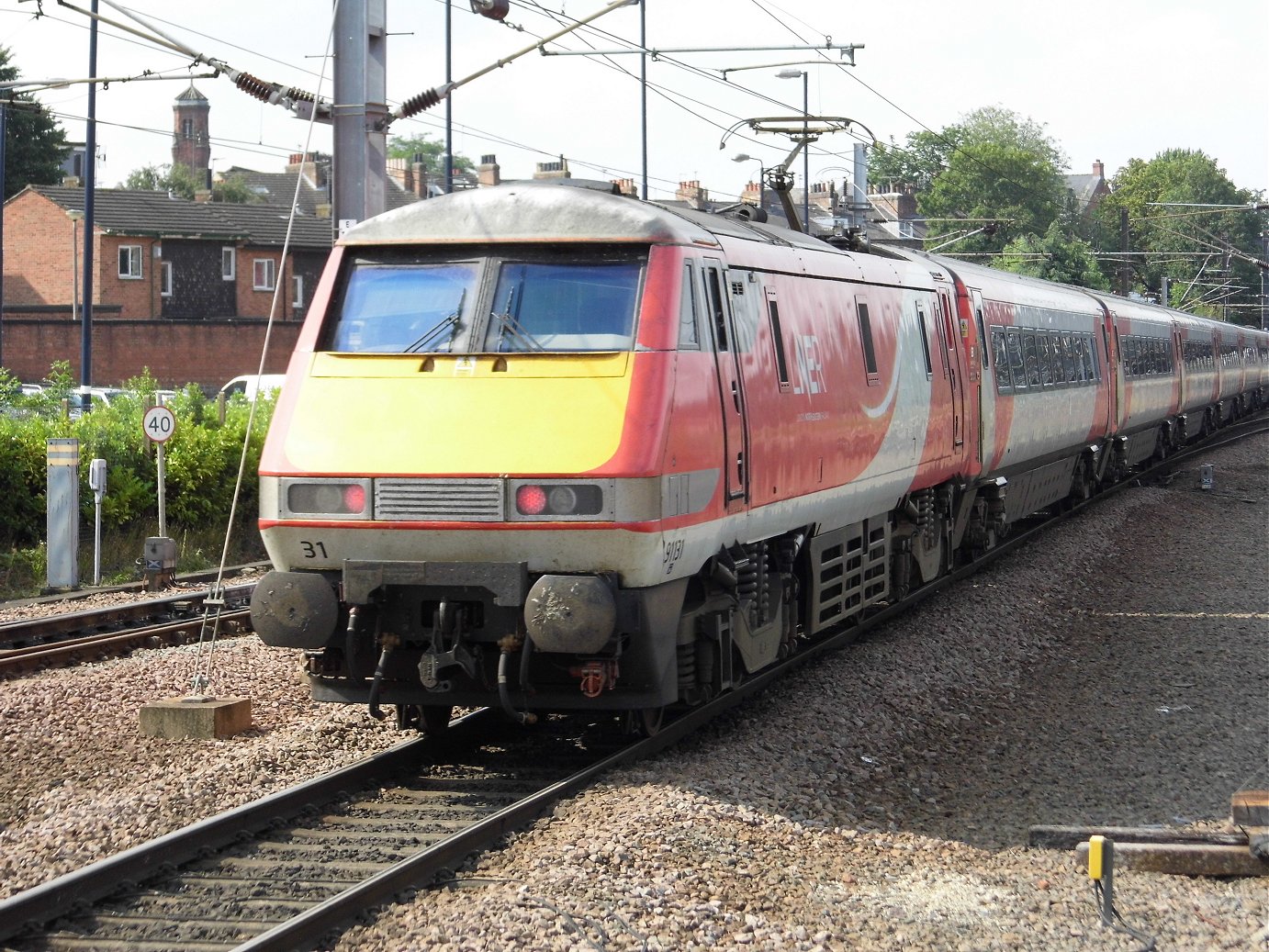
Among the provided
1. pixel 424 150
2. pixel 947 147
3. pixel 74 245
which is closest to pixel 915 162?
pixel 947 147

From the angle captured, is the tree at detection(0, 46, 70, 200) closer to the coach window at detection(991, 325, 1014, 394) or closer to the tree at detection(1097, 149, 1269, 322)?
the coach window at detection(991, 325, 1014, 394)

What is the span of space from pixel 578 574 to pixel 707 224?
2523mm

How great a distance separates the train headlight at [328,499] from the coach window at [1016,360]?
445 inches

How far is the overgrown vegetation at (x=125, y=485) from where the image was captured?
17656 mm

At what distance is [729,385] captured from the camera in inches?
355

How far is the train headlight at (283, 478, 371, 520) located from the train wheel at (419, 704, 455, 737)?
142 centimetres

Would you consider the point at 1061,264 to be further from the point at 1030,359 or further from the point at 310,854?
the point at 310,854

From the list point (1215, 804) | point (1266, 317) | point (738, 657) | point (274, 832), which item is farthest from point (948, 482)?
point (1266, 317)

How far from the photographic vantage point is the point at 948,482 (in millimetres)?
15484

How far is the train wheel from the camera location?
9016 millimetres

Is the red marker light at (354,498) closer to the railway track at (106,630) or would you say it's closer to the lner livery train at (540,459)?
the lner livery train at (540,459)

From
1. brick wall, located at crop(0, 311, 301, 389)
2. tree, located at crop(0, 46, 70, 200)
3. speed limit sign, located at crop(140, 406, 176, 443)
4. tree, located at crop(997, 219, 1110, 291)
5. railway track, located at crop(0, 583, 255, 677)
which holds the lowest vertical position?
railway track, located at crop(0, 583, 255, 677)

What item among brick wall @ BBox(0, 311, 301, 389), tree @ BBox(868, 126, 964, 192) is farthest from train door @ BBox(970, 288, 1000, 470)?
tree @ BBox(868, 126, 964, 192)

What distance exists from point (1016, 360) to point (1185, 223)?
96423mm
